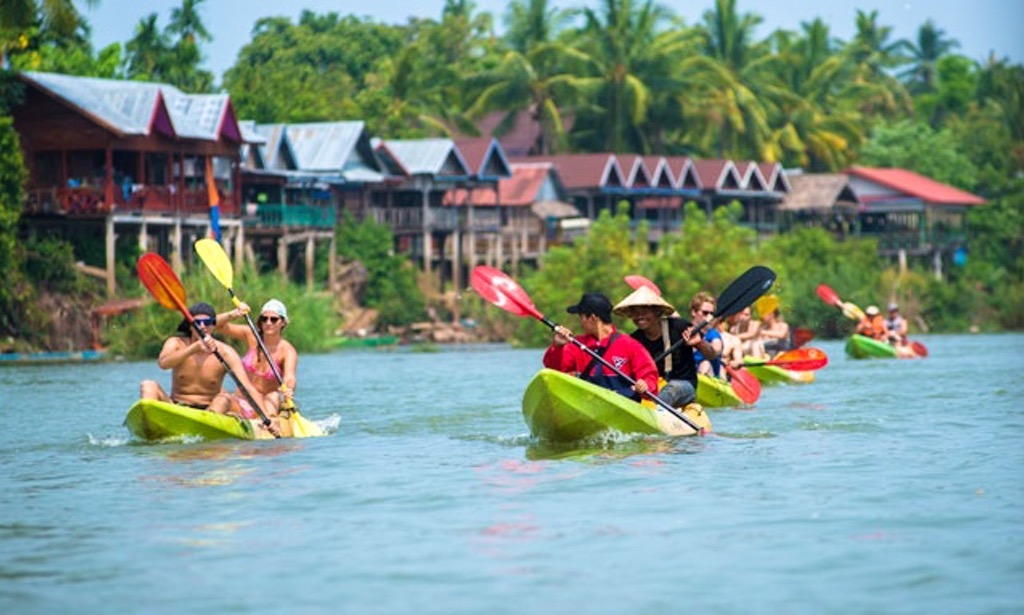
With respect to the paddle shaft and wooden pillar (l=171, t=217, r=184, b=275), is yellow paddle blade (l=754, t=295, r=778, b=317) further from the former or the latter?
wooden pillar (l=171, t=217, r=184, b=275)

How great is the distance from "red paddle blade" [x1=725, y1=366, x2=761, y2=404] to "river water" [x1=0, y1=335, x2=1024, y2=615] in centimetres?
113

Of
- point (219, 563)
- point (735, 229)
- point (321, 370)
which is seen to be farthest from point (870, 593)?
point (735, 229)

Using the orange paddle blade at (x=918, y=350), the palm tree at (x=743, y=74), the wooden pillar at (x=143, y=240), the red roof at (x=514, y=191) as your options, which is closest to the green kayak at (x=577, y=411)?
the orange paddle blade at (x=918, y=350)

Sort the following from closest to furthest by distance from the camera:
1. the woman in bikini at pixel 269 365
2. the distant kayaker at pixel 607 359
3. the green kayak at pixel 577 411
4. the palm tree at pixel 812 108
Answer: the green kayak at pixel 577 411, the distant kayaker at pixel 607 359, the woman in bikini at pixel 269 365, the palm tree at pixel 812 108

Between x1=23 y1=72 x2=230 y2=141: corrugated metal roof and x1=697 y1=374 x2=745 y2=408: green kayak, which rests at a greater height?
x1=23 y1=72 x2=230 y2=141: corrugated metal roof

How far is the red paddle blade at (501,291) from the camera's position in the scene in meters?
15.1

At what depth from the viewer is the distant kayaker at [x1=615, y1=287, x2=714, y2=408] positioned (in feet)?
47.3

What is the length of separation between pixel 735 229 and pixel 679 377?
99.8ft

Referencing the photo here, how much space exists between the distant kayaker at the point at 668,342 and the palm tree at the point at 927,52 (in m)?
74.4

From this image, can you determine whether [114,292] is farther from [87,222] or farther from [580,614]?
[580,614]

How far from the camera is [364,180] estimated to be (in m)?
50.2

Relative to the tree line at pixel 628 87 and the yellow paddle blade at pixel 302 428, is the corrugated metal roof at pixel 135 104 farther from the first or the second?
the yellow paddle blade at pixel 302 428

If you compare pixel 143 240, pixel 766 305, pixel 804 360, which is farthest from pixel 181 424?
pixel 143 240

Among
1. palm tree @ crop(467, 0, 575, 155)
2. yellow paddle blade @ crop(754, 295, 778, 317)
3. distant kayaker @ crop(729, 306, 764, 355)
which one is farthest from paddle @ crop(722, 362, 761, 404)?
palm tree @ crop(467, 0, 575, 155)
